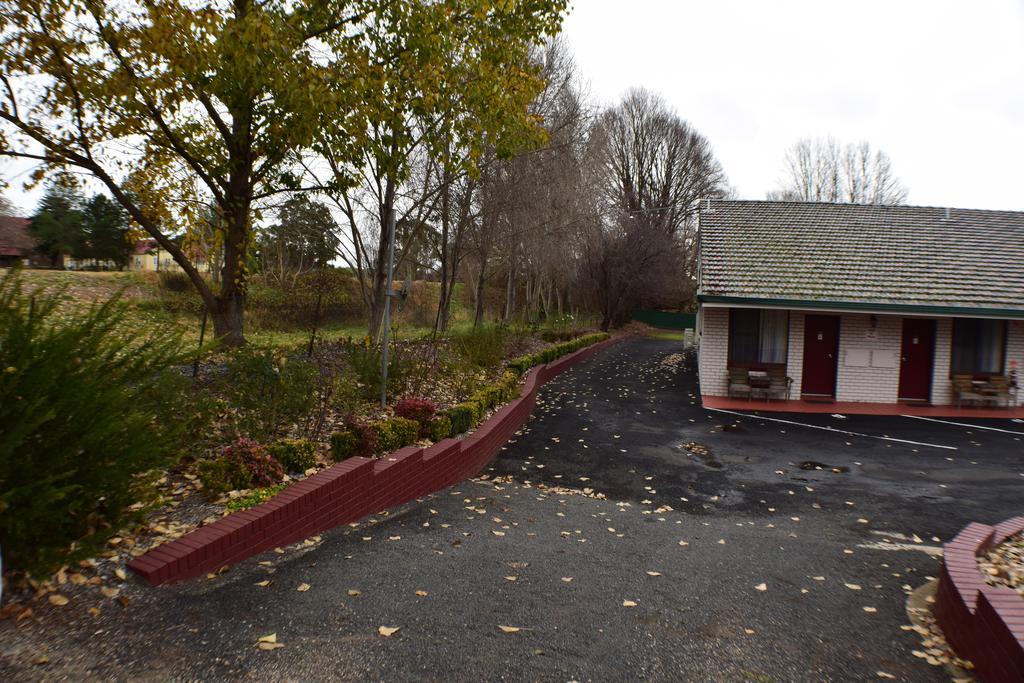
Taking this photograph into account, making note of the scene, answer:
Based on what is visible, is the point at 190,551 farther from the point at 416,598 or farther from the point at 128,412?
the point at 416,598

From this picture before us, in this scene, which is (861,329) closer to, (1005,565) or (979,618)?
(1005,565)

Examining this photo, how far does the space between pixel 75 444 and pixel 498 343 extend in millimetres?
13223

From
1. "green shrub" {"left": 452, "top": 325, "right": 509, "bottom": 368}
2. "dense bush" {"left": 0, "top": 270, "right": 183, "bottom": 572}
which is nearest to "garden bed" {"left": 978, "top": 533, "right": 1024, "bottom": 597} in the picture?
"dense bush" {"left": 0, "top": 270, "right": 183, "bottom": 572}

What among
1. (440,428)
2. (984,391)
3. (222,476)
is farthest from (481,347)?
(984,391)

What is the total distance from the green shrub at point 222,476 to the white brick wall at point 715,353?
13010 mm

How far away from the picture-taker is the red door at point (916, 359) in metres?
16.1

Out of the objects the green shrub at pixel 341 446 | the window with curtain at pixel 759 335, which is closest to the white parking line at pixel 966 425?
the window with curtain at pixel 759 335

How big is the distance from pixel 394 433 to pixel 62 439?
391cm

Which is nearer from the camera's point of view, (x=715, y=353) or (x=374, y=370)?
(x=374, y=370)

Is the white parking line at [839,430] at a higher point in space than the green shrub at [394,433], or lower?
lower

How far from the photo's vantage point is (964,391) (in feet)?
50.6

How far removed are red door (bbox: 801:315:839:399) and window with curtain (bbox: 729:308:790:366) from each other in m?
0.62

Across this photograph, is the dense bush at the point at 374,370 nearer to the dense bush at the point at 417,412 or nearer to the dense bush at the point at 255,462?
the dense bush at the point at 417,412

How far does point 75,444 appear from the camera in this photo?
363 cm
